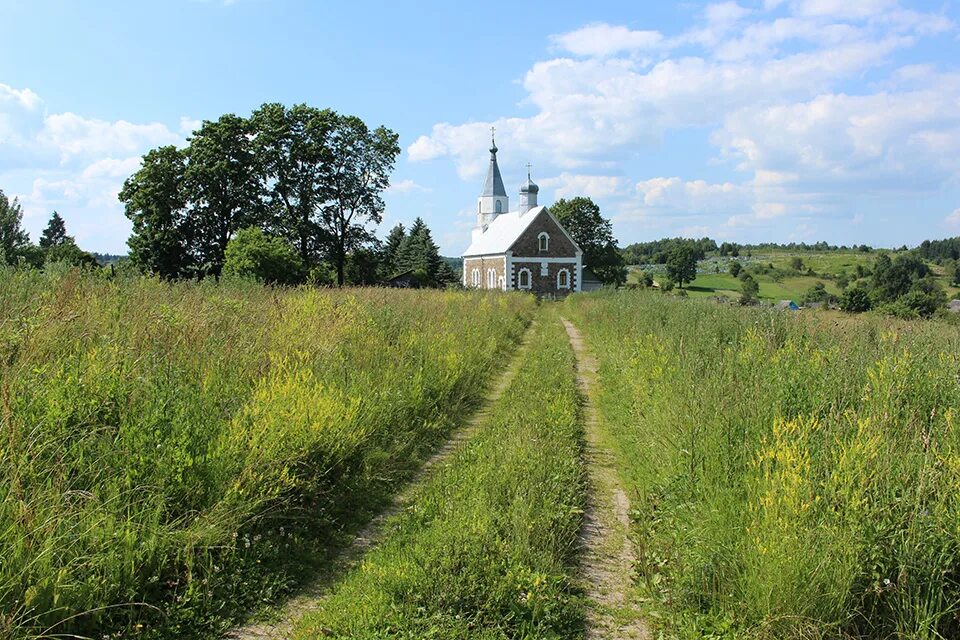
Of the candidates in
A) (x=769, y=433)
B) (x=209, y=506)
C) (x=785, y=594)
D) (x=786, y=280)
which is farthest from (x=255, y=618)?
(x=786, y=280)

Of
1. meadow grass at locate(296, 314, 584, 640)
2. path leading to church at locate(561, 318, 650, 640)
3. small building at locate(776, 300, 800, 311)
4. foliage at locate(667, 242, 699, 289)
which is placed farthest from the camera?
foliage at locate(667, 242, 699, 289)

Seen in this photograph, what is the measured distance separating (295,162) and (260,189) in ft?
10.1

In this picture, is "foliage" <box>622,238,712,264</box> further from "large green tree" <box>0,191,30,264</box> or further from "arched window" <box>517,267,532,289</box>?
"large green tree" <box>0,191,30,264</box>

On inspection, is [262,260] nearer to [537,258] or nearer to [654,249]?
[537,258]

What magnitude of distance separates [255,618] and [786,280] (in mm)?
57002

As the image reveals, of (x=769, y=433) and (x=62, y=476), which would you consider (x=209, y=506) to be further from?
(x=769, y=433)

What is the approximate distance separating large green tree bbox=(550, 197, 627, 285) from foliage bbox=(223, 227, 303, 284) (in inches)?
1837

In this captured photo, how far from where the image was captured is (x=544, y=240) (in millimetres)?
54531

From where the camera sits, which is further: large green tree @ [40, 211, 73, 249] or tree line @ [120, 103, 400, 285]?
large green tree @ [40, 211, 73, 249]

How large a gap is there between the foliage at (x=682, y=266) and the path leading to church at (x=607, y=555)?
73.0 metres

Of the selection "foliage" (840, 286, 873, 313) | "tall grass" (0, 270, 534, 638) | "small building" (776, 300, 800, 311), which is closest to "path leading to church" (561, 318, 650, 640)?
"tall grass" (0, 270, 534, 638)

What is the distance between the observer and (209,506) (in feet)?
14.9

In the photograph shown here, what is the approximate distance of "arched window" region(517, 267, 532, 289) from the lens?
54.2m

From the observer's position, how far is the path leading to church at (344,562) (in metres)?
3.75
